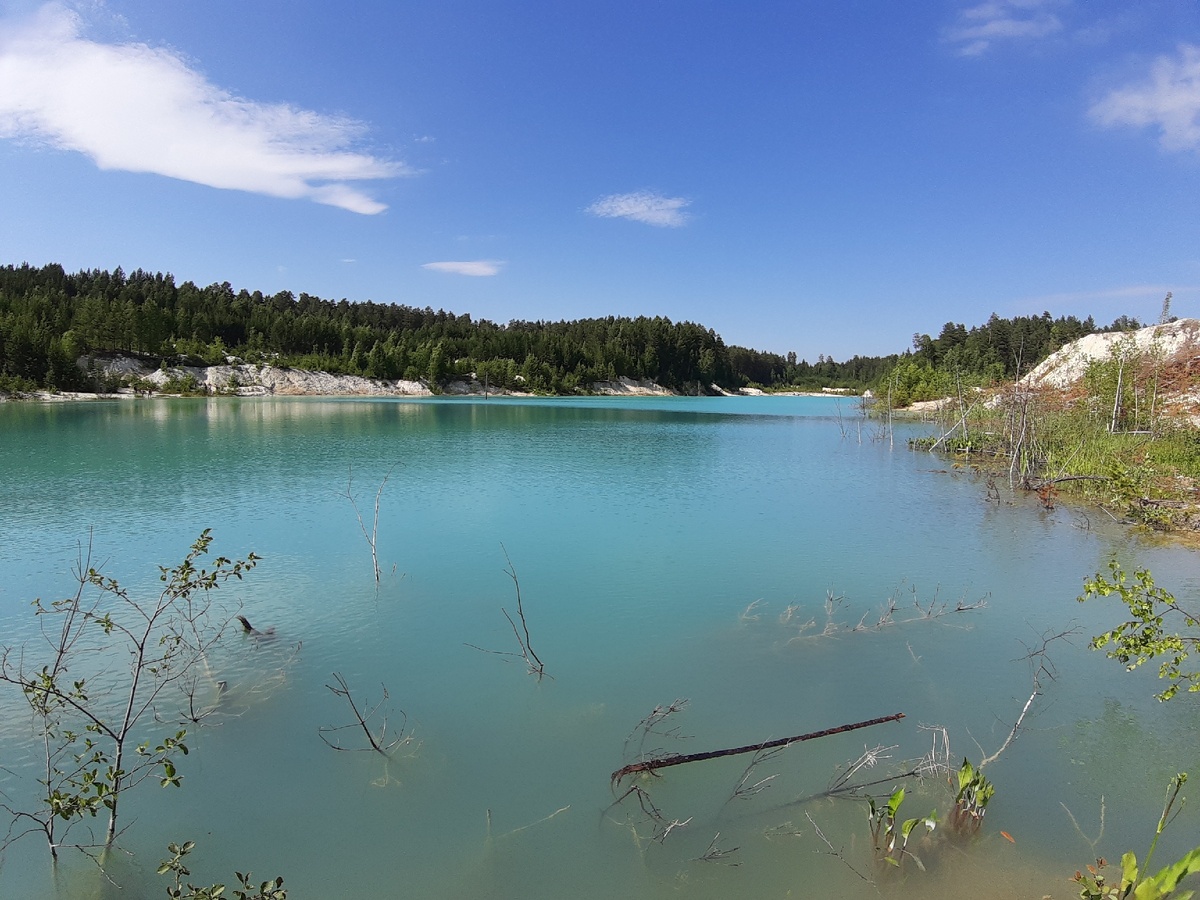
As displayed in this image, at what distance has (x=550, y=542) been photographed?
1346cm

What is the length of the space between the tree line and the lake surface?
55.3 m

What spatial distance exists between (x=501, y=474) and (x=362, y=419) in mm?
29884

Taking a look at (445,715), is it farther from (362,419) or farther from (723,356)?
(723,356)

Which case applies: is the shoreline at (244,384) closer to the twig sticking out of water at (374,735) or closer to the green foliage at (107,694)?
the green foliage at (107,694)

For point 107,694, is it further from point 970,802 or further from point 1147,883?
point 1147,883

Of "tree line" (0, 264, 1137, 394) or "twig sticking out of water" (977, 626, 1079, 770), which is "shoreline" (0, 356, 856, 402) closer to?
"tree line" (0, 264, 1137, 394)

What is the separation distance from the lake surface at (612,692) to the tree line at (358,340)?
5532 cm

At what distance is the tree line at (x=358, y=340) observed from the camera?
74.5m

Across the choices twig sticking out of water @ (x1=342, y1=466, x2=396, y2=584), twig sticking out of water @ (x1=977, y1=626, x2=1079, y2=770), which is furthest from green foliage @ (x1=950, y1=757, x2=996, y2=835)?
twig sticking out of water @ (x1=342, y1=466, x2=396, y2=584)

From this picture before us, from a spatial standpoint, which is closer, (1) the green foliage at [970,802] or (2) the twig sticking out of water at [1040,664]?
(1) the green foliage at [970,802]

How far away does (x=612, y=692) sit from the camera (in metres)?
7.11

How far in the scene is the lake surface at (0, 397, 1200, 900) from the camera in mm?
4641

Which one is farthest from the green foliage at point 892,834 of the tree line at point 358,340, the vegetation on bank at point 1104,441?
the tree line at point 358,340

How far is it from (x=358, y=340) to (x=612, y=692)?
108125mm
